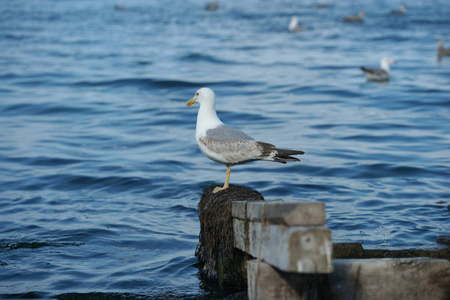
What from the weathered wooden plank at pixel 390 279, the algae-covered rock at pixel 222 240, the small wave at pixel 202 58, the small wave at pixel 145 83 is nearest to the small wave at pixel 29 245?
the algae-covered rock at pixel 222 240

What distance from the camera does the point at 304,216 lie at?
452 cm

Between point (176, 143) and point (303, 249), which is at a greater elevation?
point (303, 249)

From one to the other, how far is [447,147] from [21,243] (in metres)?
9.10

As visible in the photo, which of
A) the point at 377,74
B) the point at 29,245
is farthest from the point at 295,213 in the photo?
the point at 377,74

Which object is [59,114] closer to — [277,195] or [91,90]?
[91,90]

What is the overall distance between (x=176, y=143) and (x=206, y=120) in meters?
7.57

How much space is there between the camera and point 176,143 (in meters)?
15.2

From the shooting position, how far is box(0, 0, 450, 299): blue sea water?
8336 mm

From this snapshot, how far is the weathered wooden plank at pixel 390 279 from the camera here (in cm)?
519

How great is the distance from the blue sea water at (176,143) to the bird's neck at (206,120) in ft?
5.02

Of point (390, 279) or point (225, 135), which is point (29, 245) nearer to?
point (225, 135)

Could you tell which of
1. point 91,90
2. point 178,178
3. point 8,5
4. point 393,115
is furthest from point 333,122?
point 8,5

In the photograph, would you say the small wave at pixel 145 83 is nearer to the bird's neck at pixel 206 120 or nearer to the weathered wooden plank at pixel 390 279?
the bird's neck at pixel 206 120

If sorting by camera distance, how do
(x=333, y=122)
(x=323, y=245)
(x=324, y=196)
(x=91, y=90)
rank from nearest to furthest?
(x=323, y=245)
(x=324, y=196)
(x=333, y=122)
(x=91, y=90)
